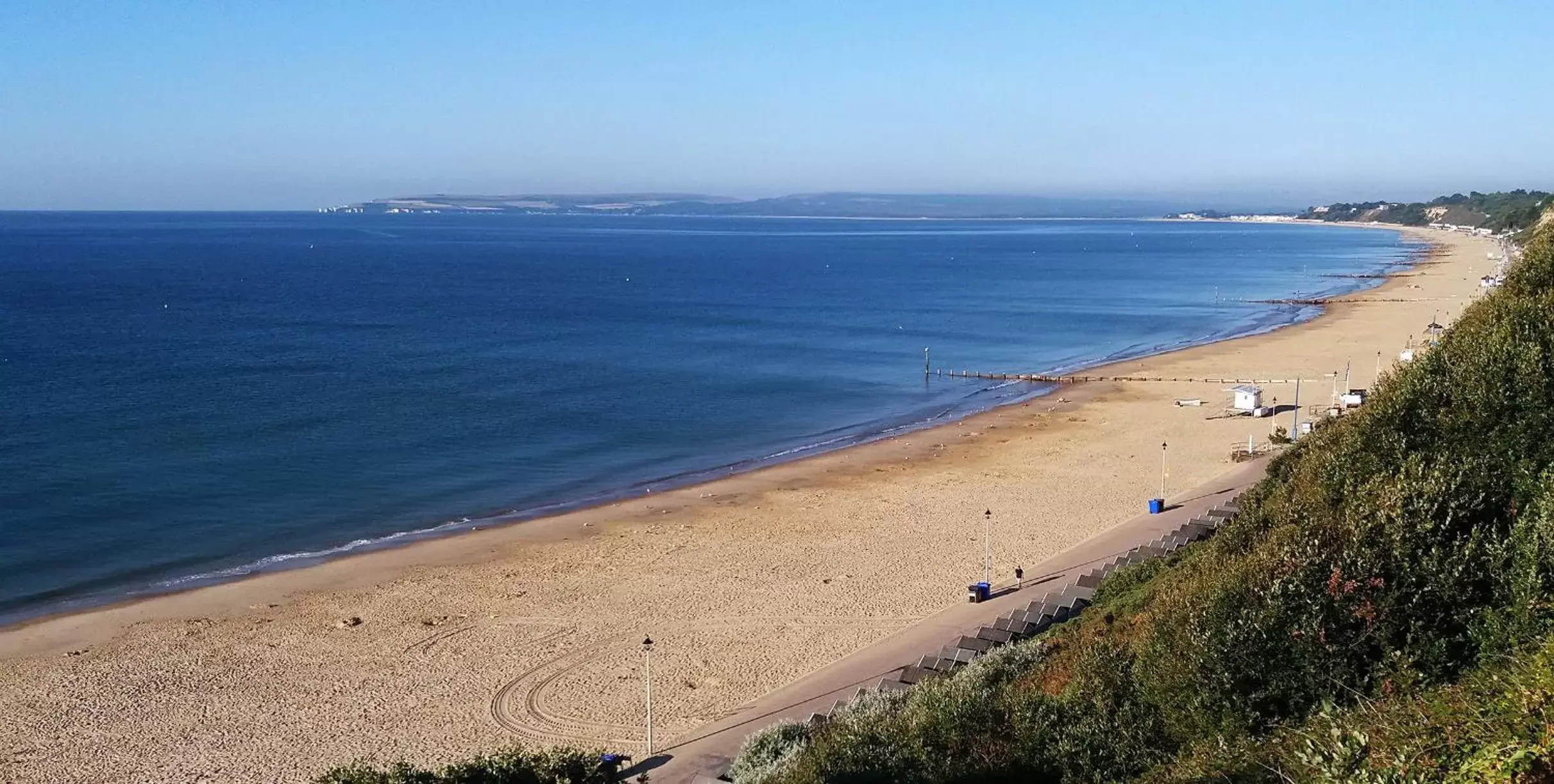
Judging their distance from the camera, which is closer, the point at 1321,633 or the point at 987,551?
the point at 1321,633

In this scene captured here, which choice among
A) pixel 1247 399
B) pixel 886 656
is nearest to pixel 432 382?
pixel 1247 399

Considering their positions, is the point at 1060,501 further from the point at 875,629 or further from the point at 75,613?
the point at 75,613

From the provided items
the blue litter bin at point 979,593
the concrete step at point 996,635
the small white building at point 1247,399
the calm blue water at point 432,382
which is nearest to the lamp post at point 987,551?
the blue litter bin at point 979,593

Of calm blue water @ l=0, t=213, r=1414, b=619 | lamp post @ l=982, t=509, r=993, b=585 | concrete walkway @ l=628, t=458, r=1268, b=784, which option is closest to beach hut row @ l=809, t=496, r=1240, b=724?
concrete walkway @ l=628, t=458, r=1268, b=784

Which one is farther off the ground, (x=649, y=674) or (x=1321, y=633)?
(x=1321, y=633)

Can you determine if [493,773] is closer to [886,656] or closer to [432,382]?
[886,656]

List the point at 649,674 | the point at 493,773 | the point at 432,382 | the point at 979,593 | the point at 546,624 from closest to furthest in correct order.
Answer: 1. the point at 493,773
2. the point at 649,674
3. the point at 546,624
4. the point at 979,593
5. the point at 432,382

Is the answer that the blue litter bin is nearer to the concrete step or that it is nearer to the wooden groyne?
the concrete step

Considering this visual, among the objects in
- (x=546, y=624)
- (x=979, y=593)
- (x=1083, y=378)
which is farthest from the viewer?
(x=1083, y=378)
